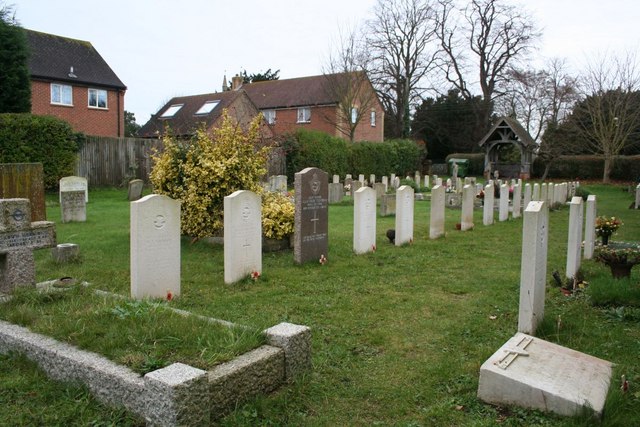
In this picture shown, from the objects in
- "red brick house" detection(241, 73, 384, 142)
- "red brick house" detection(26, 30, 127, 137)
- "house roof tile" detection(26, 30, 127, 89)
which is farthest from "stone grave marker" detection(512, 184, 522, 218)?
"house roof tile" detection(26, 30, 127, 89)

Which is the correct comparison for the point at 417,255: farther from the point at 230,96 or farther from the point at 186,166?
the point at 230,96

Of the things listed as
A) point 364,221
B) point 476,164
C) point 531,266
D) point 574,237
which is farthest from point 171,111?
point 531,266

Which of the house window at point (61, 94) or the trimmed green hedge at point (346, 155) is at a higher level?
the house window at point (61, 94)

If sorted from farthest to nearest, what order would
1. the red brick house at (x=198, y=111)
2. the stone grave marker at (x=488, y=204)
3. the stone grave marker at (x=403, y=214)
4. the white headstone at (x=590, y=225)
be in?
the red brick house at (x=198, y=111)
the stone grave marker at (x=488, y=204)
the stone grave marker at (x=403, y=214)
the white headstone at (x=590, y=225)

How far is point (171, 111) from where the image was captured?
39125 mm

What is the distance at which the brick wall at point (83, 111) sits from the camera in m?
29.1

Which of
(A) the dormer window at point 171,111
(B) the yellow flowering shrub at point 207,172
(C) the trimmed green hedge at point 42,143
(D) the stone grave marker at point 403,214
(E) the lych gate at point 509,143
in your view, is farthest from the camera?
(A) the dormer window at point 171,111

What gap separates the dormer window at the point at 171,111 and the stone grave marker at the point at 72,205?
25753 millimetres

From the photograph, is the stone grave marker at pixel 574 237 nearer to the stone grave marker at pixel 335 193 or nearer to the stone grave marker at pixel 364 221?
the stone grave marker at pixel 364 221

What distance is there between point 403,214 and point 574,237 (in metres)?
4.29

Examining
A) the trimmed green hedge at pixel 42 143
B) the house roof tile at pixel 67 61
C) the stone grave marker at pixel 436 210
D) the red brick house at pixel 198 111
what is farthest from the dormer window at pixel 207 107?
the stone grave marker at pixel 436 210

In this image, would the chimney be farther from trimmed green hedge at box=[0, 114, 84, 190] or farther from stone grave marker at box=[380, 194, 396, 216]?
stone grave marker at box=[380, 194, 396, 216]

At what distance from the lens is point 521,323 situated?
17.7ft

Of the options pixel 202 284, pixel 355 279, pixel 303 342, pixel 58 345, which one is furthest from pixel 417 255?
pixel 58 345
